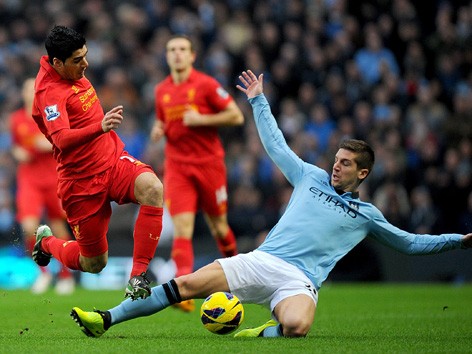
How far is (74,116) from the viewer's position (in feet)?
25.9

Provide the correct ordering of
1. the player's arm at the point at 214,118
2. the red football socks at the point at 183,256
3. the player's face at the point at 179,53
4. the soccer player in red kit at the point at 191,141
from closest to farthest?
1. the red football socks at the point at 183,256
2. the player's arm at the point at 214,118
3. the soccer player in red kit at the point at 191,141
4. the player's face at the point at 179,53

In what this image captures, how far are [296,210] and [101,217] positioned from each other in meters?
1.63

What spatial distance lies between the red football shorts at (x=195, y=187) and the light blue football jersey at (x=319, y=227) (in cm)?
323

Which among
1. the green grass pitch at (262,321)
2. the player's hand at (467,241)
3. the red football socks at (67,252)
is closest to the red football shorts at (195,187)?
the green grass pitch at (262,321)

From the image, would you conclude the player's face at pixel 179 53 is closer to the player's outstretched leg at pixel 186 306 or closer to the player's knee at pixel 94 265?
the player's outstretched leg at pixel 186 306

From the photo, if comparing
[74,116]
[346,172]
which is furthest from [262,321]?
[74,116]

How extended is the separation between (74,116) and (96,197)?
0.69 m

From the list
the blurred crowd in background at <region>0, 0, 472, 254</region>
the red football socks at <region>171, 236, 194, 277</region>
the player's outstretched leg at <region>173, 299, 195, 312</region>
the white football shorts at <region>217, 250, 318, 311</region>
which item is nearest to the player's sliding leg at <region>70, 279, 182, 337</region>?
the white football shorts at <region>217, 250, 318, 311</region>

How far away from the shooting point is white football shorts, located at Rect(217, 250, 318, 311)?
7578 mm

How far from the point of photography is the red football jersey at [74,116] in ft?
25.3

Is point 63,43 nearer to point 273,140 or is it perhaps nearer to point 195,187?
point 273,140

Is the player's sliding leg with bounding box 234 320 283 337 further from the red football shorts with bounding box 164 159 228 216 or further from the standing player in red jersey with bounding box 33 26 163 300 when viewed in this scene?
the red football shorts with bounding box 164 159 228 216

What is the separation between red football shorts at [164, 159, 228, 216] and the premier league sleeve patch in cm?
358

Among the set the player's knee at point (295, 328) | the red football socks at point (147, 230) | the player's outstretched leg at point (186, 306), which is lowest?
the player's outstretched leg at point (186, 306)
